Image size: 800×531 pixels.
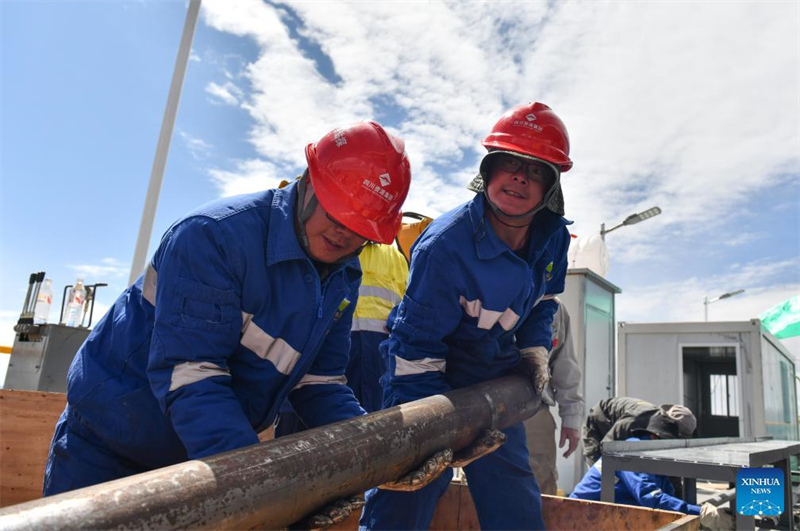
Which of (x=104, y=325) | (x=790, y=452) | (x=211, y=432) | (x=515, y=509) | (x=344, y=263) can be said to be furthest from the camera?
(x=790, y=452)

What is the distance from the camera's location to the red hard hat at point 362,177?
179 cm

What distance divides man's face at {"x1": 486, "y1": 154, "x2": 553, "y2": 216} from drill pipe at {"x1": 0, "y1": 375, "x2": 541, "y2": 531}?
976 mm

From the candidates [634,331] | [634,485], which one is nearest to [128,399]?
[634,485]

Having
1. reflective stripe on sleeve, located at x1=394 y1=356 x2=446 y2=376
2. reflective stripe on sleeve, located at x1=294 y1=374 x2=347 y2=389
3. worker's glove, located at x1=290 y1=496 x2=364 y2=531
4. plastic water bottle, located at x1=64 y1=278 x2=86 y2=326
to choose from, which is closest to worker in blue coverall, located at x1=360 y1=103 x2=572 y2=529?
reflective stripe on sleeve, located at x1=394 y1=356 x2=446 y2=376

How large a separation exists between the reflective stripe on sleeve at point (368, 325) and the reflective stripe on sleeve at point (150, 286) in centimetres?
165

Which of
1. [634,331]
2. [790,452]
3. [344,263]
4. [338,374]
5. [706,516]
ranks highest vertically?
[634,331]

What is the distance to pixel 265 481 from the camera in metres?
1.33

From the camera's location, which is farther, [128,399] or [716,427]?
[716,427]

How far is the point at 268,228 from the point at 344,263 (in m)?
0.29

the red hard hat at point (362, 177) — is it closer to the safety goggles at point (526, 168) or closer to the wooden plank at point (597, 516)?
the safety goggles at point (526, 168)

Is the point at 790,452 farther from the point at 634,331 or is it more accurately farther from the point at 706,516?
the point at 634,331

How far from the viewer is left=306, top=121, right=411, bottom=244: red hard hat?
1791 millimetres

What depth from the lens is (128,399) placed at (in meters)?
1.70

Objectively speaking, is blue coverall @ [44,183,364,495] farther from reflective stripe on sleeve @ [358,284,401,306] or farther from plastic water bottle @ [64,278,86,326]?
plastic water bottle @ [64,278,86,326]
